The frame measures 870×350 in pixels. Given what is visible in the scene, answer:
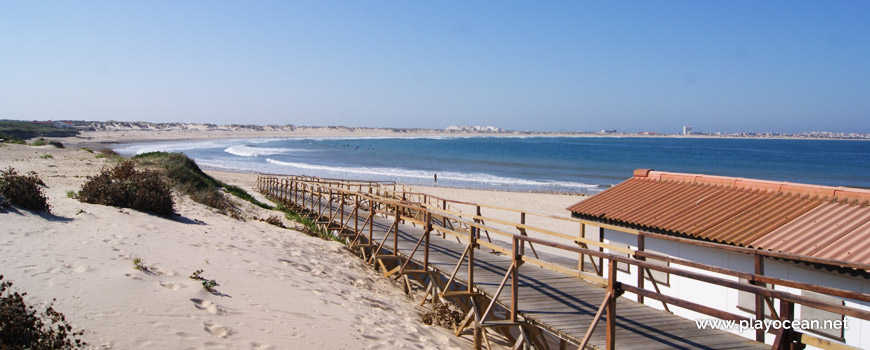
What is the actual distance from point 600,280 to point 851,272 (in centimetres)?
301

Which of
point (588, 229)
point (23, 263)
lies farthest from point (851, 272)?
point (588, 229)

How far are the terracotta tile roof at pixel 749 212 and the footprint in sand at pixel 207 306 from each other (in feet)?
20.5

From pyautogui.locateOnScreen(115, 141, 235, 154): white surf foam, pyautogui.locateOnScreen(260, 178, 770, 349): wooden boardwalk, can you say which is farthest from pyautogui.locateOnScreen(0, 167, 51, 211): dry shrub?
pyautogui.locateOnScreen(115, 141, 235, 154): white surf foam

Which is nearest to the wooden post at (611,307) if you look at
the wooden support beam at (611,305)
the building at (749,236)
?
the wooden support beam at (611,305)

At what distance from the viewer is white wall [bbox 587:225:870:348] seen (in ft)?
20.2

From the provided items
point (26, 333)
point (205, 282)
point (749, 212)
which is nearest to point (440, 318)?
point (205, 282)

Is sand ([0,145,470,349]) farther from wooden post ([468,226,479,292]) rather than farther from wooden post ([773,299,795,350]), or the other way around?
wooden post ([773,299,795,350])

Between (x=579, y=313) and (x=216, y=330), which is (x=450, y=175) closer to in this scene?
(x=579, y=313)

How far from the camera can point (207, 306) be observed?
5.74m

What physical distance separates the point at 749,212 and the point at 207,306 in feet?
24.7

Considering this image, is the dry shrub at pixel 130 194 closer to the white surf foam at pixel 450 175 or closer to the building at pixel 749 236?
the building at pixel 749 236

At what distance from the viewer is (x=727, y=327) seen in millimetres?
6289

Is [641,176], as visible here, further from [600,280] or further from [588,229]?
[588,229]

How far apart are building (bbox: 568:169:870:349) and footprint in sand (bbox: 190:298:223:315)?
4.33 meters
